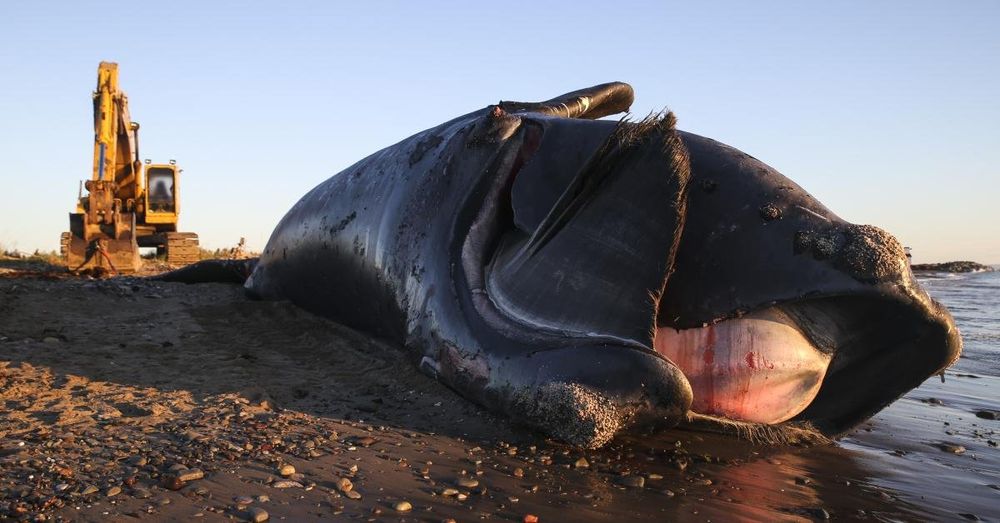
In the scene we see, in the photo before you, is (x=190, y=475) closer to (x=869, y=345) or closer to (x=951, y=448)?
(x=869, y=345)

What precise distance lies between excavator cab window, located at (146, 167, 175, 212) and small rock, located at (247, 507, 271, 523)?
1785cm

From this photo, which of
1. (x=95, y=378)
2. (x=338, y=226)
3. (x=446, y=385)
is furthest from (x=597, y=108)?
(x=95, y=378)

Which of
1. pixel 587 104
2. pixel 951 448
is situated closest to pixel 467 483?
pixel 951 448

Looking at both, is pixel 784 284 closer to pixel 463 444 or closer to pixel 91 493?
pixel 463 444

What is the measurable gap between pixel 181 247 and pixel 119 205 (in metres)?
3.98

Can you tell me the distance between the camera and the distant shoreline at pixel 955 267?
32344 millimetres

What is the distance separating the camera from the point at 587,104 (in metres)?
5.57

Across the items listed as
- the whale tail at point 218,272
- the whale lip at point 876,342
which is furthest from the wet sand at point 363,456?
the whale tail at point 218,272

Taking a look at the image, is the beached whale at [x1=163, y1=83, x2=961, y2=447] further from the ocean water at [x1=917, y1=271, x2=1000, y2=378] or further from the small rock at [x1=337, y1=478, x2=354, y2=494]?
the ocean water at [x1=917, y1=271, x2=1000, y2=378]

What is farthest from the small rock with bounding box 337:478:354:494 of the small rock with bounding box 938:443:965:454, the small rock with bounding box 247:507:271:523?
the small rock with bounding box 938:443:965:454

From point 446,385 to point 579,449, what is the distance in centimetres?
76

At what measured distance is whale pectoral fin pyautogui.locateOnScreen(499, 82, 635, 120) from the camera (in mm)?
4957

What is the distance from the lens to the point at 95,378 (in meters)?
4.08

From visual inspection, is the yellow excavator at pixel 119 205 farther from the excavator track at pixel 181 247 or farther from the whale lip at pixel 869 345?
the whale lip at pixel 869 345
